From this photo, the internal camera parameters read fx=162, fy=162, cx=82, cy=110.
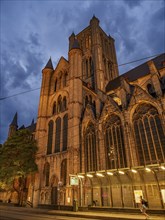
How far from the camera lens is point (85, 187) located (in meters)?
22.4

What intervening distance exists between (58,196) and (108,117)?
1390 cm

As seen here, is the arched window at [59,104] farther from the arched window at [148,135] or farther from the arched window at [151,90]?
the arched window at [151,90]

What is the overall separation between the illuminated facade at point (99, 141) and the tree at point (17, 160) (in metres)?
1.97

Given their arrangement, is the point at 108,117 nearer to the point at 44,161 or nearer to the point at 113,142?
the point at 113,142

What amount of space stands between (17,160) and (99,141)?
46.1ft

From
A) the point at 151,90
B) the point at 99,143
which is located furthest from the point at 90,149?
the point at 151,90

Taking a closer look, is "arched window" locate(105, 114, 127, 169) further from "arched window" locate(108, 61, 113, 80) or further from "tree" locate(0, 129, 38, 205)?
"arched window" locate(108, 61, 113, 80)

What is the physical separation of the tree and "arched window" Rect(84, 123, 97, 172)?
9243mm

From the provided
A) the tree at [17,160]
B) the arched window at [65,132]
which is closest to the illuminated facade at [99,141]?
the arched window at [65,132]

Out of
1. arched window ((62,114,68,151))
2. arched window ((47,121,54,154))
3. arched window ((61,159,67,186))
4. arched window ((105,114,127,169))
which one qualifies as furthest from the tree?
arched window ((105,114,127,169))

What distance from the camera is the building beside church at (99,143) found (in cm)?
1875

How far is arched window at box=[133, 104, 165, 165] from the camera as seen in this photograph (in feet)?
64.0

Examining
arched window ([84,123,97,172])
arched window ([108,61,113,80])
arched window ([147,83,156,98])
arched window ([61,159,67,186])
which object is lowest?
arched window ([61,159,67,186])

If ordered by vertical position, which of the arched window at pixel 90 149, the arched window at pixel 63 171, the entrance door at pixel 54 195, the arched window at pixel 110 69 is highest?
the arched window at pixel 110 69
